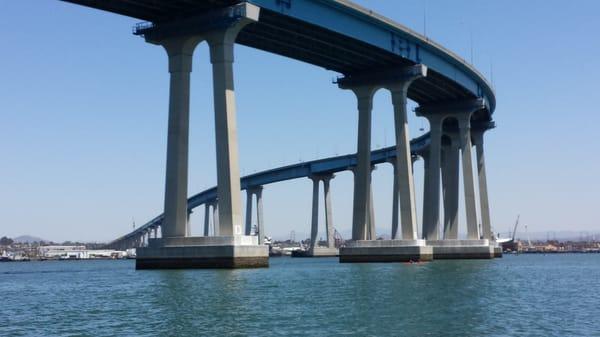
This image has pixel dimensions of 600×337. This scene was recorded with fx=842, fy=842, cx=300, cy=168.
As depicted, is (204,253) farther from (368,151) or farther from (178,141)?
(368,151)

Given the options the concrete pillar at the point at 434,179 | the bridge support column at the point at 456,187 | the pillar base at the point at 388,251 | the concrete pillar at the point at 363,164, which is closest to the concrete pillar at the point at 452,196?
the bridge support column at the point at 456,187

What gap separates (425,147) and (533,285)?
89.9 metres

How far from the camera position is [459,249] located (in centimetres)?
10638

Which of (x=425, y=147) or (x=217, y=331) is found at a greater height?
(x=425, y=147)

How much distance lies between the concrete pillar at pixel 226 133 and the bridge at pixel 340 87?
8cm

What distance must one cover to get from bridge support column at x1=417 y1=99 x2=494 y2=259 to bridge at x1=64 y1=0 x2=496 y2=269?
0.49 ft

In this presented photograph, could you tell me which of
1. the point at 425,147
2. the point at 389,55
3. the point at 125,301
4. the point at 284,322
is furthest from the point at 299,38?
the point at 425,147

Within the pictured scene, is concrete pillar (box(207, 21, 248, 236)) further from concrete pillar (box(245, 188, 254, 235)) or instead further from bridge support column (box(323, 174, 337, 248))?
concrete pillar (box(245, 188, 254, 235))

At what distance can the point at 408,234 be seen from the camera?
92.1 m

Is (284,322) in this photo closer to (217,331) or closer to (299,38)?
(217,331)

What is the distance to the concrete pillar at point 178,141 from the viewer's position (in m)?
68.2

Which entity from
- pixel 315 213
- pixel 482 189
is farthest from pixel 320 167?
pixel 482 189

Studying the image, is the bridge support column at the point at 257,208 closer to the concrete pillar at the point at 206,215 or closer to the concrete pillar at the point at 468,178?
the concrete pillar at the point at 206,215

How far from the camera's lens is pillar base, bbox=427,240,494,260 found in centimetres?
10588
